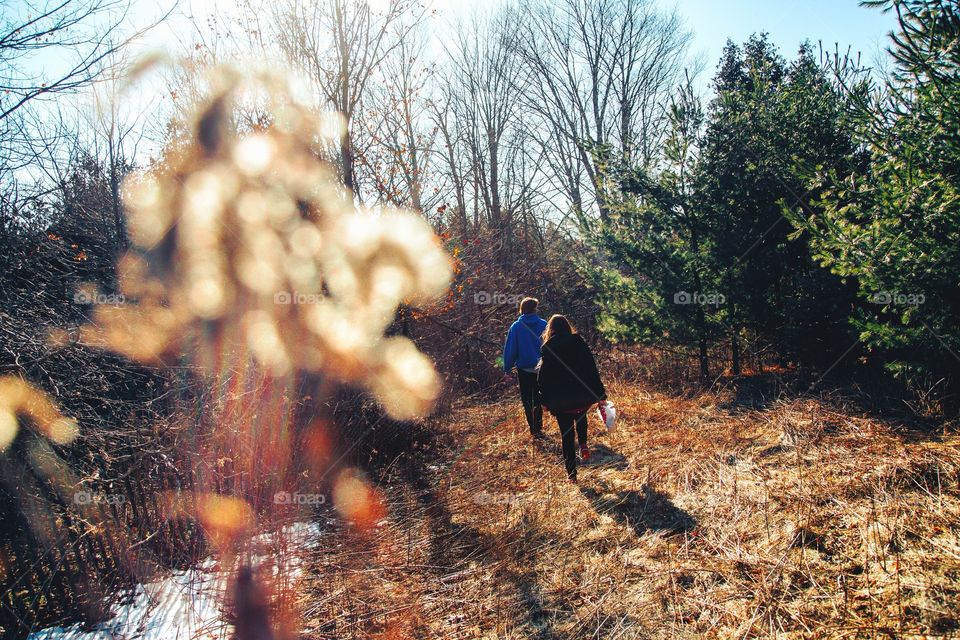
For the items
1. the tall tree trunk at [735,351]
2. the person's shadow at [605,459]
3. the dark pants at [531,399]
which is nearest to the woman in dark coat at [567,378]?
the person's shadow at [605,459]

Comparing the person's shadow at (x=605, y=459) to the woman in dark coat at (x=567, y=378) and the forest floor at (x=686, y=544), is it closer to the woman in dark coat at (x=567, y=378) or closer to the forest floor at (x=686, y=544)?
the forest floor at (x=686, y=544)

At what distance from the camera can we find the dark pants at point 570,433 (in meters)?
5.44

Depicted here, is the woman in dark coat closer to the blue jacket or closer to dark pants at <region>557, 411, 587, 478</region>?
dark pants at <region>557, 411, 587, 478</region>

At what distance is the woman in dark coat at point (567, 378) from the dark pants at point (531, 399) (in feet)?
5.58

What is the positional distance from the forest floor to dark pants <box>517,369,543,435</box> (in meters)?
0.91

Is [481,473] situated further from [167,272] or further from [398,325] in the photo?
[167,272]

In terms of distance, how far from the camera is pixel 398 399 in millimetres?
7727

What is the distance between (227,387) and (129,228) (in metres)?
7.20

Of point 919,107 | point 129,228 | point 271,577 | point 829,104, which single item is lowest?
point 271,577

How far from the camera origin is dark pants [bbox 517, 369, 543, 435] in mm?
7250

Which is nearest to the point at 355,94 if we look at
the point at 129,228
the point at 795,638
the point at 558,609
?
the point at 129,228

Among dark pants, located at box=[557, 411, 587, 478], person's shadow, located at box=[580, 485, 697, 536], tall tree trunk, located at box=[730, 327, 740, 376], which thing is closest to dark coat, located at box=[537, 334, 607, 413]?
dark pants, located at box=[557, 411, 587, 478]

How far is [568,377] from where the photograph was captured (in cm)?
533

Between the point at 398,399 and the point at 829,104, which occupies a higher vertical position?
the point at 829,104
